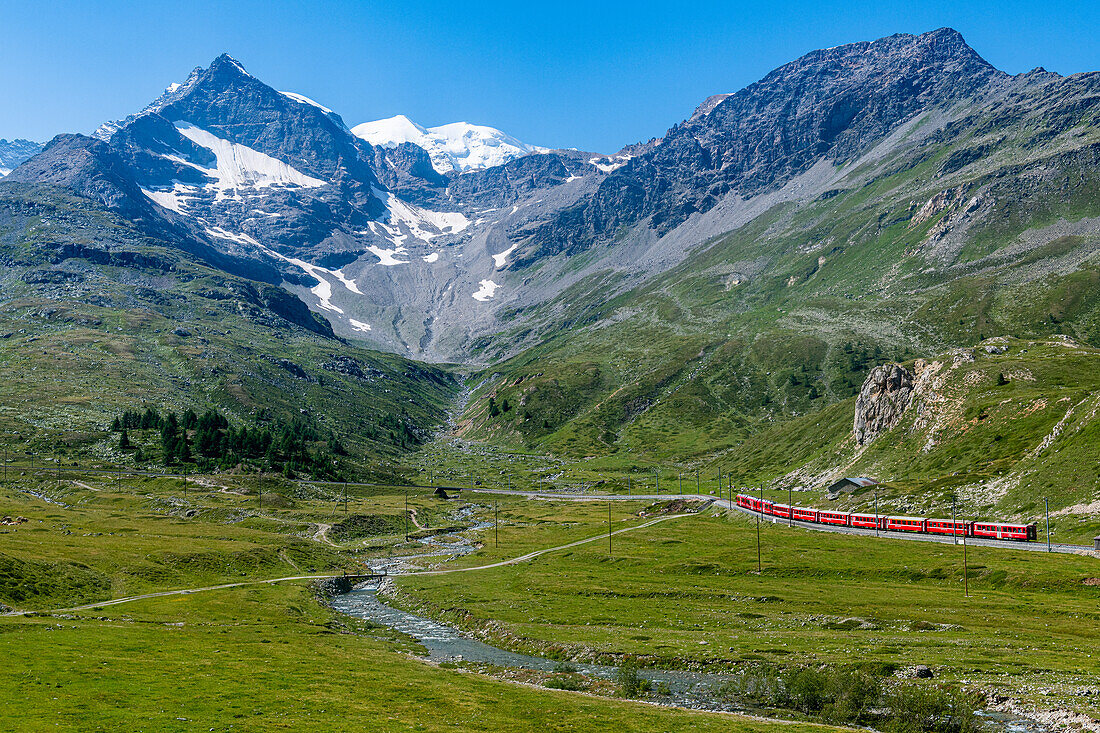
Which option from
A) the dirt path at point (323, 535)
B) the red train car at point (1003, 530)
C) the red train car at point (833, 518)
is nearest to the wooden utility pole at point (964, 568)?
the red train car at point (1003, 530)

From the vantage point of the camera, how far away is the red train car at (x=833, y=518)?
14600 centimetres

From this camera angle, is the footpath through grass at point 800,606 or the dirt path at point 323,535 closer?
the footpath through grass at point 800,606

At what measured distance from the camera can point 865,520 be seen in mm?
140125

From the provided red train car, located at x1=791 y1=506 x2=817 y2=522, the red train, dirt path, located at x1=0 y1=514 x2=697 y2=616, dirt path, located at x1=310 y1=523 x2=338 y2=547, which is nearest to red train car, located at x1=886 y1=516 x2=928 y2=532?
the red train

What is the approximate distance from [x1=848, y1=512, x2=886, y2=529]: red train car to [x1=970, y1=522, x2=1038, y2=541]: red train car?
18507mm

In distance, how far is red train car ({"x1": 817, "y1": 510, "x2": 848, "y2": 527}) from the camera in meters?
146

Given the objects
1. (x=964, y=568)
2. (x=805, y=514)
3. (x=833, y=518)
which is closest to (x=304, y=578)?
(x=964, y=568)

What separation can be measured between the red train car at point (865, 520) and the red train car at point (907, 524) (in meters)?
1.86

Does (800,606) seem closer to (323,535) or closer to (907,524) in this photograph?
(907,524)

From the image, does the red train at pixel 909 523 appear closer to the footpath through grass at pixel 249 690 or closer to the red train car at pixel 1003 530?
the red train car at pixel 1003 530

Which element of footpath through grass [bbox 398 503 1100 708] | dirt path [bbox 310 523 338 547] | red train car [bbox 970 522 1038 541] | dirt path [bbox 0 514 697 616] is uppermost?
red train car [bbox 970 522 1038 541]

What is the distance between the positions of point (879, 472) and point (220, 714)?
572ft

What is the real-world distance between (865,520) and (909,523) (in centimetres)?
1054

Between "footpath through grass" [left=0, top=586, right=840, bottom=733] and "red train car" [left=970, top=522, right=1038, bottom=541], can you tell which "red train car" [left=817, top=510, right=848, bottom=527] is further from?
"footpath through grass" [left=0, top=586, right=840, bottom=733]
